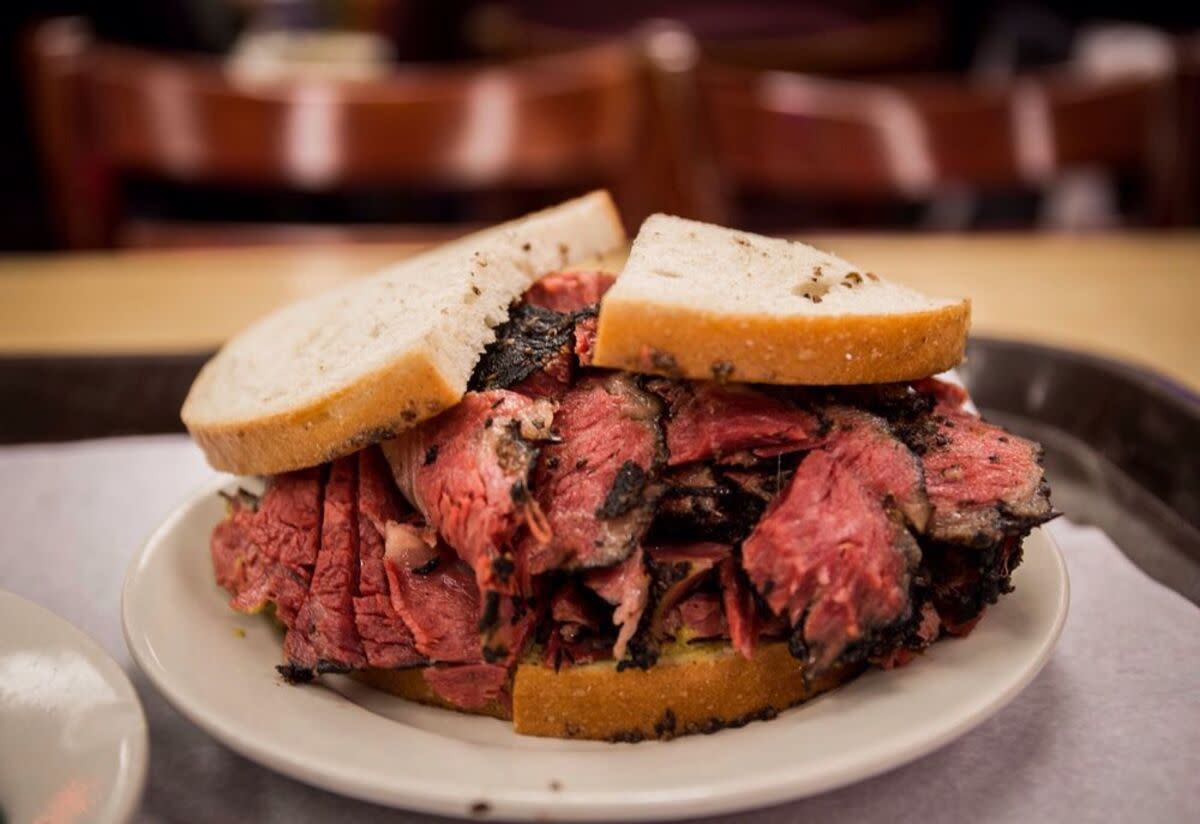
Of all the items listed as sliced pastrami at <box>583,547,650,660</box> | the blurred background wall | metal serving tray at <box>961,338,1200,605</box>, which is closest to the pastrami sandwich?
sliced pastrami at <box>583,547,650,660</box>

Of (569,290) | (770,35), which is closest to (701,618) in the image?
(569,290)

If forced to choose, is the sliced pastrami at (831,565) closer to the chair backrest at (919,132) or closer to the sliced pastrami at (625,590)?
the sliced pastrami at (625,590)

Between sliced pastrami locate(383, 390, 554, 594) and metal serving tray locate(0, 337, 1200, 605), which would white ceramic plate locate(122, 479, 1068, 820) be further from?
metal serving tray locate(0, 337, 1200, 605)

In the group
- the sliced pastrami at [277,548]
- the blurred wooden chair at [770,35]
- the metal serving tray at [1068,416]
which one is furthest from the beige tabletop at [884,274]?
the blurred wooden chair at [770,35]

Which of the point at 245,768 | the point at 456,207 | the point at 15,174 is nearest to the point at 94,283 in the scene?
the point at 245,768

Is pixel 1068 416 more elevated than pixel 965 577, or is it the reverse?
pixel 965 577

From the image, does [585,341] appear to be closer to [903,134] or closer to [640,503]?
[640,503]

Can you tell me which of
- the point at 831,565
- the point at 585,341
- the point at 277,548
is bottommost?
the point at 277,548
